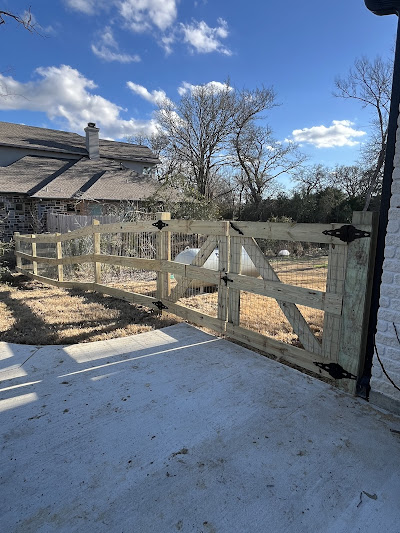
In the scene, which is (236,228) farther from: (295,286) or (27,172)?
(27,172)

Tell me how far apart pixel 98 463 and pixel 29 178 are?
61.4 feet

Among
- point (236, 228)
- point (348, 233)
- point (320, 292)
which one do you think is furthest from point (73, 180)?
point (348, 233)

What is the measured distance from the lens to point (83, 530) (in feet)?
4.65

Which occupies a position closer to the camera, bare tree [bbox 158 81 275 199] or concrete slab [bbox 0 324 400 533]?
concrete slab [bbox 0 324 400 533]

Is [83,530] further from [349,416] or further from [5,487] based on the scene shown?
[349,416]

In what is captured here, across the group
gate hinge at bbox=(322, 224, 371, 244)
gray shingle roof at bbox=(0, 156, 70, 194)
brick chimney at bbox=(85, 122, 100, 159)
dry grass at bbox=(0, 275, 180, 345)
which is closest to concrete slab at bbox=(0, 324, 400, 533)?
dry grass at bbox=(0, 275, 180, 345)

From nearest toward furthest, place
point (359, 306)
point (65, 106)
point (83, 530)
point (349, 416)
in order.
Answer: point (83, 530) < point (349, 416) < point (359, 306) < point (65, 106)

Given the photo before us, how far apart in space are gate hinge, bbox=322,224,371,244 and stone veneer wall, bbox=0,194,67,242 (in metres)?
16.1

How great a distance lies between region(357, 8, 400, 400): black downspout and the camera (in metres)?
2.21

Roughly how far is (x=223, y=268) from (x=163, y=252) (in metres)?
1.22

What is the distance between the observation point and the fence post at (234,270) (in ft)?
11.5

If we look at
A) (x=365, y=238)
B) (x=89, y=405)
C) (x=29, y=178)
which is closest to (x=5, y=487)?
(x=89, y=405)

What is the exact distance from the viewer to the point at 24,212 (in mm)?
16453

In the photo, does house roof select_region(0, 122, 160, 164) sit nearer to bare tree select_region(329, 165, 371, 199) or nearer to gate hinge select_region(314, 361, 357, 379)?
bare tree select_region(329, 165, 371, 199)
